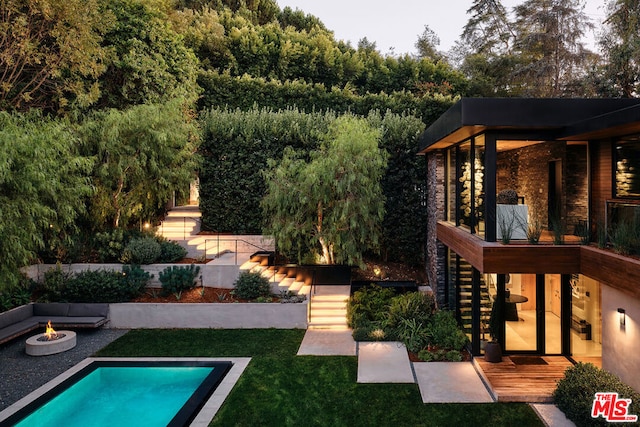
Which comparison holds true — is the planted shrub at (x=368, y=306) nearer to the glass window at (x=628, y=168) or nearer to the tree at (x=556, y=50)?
the glass window at (x=628, y=168)

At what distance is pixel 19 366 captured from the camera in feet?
29.3

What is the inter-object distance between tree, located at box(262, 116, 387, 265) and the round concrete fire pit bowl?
5.85 m

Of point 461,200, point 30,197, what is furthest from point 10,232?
point 461,200

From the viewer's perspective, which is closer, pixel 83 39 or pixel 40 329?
pixel 40 329

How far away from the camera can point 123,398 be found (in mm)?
7754

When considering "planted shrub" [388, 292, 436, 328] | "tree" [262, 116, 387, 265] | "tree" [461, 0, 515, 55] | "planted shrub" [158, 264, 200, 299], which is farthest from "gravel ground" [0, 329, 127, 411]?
"tree" [461, 0, 515, 55]

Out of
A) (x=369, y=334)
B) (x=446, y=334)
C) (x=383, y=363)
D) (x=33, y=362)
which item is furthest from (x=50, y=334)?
(x=446, y=334)

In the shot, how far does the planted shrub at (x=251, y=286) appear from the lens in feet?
39.0

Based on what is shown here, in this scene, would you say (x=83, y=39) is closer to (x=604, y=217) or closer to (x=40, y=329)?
(x=40, y=329)

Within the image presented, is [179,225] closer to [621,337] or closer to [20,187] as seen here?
[20,187]

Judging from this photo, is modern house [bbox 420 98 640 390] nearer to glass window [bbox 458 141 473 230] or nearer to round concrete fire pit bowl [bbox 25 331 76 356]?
glass window [bbox 458 141 473 230]

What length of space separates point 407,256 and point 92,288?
31.1 ft

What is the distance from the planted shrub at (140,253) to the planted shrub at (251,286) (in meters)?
2.91

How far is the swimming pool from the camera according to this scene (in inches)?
273
